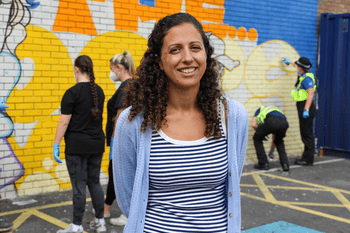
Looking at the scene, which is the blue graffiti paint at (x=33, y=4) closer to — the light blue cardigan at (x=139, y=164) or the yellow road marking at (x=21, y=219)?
the yellow road marking at (x=21, y=219)

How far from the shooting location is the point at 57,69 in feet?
20.4

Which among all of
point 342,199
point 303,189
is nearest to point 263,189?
point 303,189

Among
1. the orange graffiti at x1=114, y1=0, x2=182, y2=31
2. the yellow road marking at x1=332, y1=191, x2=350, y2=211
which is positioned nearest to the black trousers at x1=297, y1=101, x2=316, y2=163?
the yellow road marking at x1=332, y1=191, x2=350, y2=211

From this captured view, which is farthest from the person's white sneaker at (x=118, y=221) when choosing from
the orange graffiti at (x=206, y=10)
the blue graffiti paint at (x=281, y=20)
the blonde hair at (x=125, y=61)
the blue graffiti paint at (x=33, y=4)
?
the blue graffiti paint at (x=281, y=20)

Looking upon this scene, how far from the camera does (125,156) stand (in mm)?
1880

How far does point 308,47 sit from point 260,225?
21.9 feet

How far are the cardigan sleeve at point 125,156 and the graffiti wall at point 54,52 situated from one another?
3.86 meters

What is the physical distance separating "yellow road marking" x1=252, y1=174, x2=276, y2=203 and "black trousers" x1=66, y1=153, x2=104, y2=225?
2.91 meters

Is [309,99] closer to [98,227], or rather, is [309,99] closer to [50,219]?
[98,227]

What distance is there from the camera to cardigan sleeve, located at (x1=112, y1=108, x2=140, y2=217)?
72.4 inches

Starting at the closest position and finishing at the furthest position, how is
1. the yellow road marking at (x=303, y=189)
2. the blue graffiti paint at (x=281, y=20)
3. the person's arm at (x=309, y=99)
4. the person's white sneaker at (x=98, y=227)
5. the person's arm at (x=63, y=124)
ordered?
the person's arm at (x=63, y=124) → the person's white sneaker at (x=98, y=227) → the yellow road marking at (x=303, y=189) → the person's arm at (x=309, y=99) → the blue graffiti paint at (x=281, y=20)

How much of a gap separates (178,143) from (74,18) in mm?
5155

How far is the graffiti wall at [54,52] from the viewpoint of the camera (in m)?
5.79

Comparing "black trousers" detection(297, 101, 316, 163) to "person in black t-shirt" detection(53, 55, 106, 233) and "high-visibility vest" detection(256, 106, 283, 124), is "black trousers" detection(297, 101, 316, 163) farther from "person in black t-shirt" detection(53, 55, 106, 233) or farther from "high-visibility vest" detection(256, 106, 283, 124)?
"person in black t-shirt" detection(53, 55, 106, 233)
